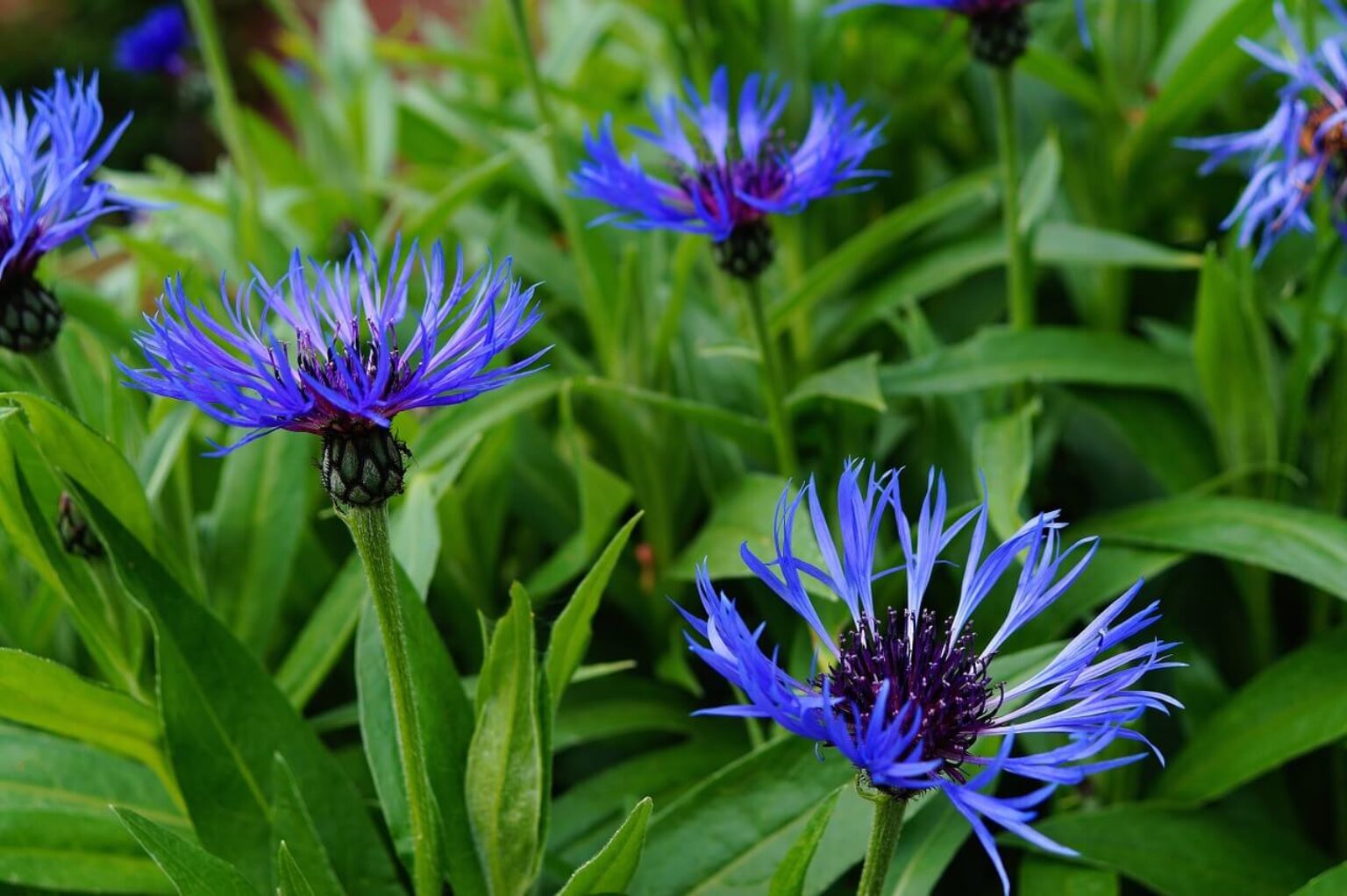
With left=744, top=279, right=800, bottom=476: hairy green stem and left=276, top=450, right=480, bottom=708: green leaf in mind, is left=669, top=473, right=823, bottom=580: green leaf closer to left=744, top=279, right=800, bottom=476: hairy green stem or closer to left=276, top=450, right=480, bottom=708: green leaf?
left=744, top=279, right=800, bottom=476: hairy green stem

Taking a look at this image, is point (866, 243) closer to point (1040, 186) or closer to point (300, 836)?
point (1040, 186)

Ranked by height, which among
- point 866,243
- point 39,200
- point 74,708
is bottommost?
point 74,708

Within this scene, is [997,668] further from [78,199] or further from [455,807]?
[78,199]

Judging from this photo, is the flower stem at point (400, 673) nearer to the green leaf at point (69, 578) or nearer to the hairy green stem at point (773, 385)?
the green leaf at point (69, 578)

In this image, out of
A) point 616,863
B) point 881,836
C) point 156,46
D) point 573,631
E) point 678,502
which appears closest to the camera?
point 881,836

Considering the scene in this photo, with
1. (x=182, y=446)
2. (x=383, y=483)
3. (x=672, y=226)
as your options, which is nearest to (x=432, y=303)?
(x=383, y=483)

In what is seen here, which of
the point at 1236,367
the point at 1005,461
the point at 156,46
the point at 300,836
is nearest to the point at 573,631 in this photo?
the point at 300,836

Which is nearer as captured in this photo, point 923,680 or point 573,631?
point 923,680

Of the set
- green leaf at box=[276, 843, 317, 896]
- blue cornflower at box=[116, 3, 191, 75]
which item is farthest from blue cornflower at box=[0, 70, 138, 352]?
blue cornflower at box=[116, 3, 191, 75]

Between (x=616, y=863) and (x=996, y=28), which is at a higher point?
(x=996, y=28)
